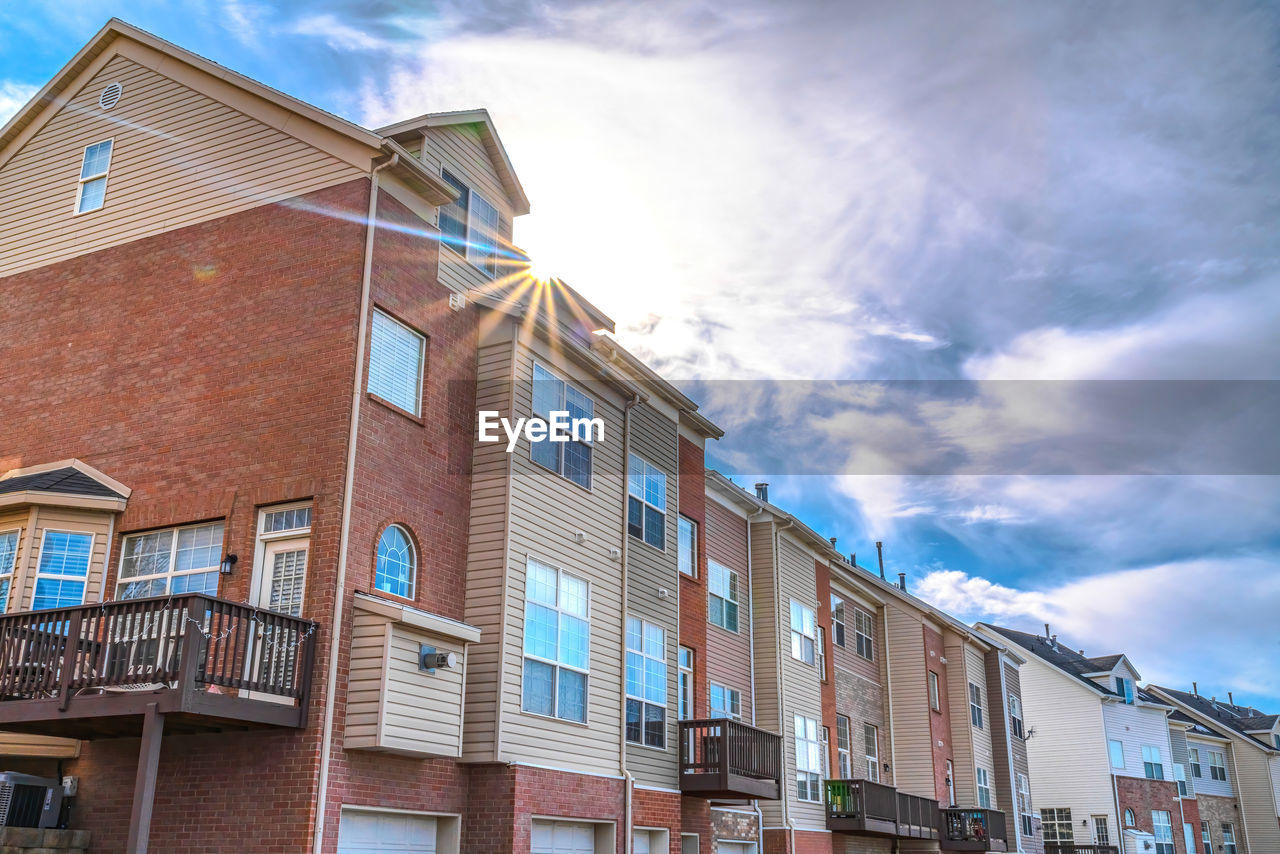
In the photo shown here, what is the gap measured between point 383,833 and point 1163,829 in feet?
158

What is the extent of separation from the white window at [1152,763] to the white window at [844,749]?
1077 inches

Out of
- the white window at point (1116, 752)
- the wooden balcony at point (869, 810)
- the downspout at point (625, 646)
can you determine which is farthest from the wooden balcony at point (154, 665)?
the white window at point (1116, 752)

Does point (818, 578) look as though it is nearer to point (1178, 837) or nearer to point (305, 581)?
point (305, 581)

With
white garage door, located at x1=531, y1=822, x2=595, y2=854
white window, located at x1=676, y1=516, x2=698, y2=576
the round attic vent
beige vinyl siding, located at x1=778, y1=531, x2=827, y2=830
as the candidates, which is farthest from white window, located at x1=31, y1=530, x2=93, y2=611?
beige vinyl siding, located at x1=778, y1=531, x2=827, y2=830

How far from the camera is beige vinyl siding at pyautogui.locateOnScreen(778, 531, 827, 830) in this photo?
2677 cm

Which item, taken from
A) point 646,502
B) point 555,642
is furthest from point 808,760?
point 555,642

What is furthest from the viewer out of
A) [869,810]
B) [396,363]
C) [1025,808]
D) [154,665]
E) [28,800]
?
[1025,808]

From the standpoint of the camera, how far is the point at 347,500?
14.7 m

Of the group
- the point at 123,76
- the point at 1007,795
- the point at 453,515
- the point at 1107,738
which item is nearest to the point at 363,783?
the point at 453,515

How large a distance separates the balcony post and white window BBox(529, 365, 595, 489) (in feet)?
23.8

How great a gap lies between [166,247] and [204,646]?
7.85 m

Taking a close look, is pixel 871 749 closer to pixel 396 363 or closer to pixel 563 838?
pixel 563 838

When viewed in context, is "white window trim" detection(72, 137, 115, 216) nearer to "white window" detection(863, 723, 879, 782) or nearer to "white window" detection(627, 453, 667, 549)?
"white window" detection(627, 453, 667, 549)

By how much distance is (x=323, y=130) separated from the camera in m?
17.0
